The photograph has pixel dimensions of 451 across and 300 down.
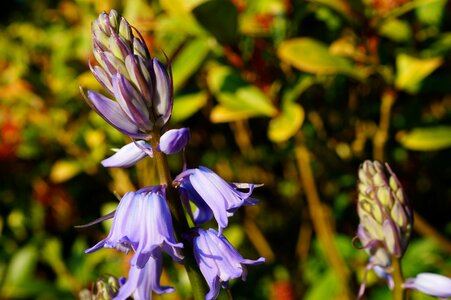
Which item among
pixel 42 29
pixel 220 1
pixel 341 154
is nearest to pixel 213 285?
pixel 220 1

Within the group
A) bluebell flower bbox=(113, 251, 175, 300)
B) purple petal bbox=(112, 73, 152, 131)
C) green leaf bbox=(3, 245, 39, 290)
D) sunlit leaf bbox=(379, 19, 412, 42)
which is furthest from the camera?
green leaf bbox=(3, 245, 39, 290)

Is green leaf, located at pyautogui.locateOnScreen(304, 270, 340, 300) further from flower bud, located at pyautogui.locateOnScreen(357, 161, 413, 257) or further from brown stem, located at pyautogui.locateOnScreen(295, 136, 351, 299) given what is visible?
flower bud, located at pyautogui.locateOnScreen(357, 161, 413, 257)

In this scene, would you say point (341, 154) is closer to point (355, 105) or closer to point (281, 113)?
point (355, 105)

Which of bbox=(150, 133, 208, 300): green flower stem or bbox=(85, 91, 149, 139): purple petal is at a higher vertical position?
bbox=(85, 91, 149, 139): purple petal

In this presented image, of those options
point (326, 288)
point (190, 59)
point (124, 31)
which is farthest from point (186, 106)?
point (124, 31)

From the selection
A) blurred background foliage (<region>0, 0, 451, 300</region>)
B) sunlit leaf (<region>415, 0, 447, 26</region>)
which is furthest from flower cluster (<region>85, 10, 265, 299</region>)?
sunlit leaf (<region>415, 0, 447, 26</region>)

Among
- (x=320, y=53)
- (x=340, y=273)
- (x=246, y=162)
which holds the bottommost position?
(x=340, y=273)

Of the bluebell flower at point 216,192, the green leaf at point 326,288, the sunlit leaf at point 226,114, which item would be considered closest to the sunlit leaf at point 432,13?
the sunlit leaf at point 226,114
